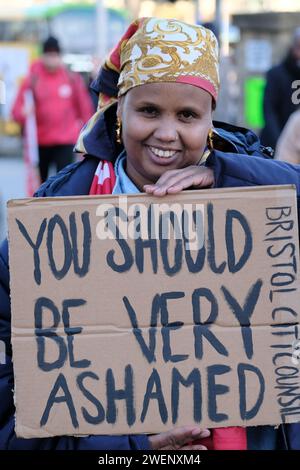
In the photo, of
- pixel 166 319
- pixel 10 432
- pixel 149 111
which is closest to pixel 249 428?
Answer: pixel 166 319

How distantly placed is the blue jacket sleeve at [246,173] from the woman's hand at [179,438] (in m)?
0.56

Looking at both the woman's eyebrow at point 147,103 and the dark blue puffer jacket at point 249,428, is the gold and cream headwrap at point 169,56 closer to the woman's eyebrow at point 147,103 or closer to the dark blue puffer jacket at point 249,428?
the woman's eyebrow at point 147,103

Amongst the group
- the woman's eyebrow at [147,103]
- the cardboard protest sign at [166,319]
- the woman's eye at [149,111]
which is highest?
the woman's eyebrow at [147,103]

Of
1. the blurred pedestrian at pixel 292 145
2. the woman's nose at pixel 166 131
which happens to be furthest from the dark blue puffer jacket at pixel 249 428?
the blurred pedestrian at pixel 292 145

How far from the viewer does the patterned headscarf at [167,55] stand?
2371 mm

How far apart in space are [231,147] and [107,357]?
26.7 inches

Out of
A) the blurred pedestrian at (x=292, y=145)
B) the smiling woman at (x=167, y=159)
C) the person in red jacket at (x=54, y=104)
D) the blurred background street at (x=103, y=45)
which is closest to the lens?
the smiling woman at (x=167, y=159)

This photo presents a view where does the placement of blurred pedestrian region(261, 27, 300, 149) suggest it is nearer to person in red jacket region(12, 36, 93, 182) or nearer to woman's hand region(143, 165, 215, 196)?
person in red jacket region(12, 36, 93, 182)

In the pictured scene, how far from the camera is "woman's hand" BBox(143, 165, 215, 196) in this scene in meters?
2.19

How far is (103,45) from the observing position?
12.4m

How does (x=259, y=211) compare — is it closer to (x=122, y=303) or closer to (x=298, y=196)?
(x=298, y=196)

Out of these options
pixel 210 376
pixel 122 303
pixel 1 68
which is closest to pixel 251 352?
pixel 210 376

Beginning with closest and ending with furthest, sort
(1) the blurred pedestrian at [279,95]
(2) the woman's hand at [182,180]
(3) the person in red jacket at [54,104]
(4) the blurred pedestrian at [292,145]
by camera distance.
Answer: (2) the woman's hand at [182,180], (4) the blurred pedestrian at [292,145], (1) the blurred pedestrian at [279,95], (3) the person in red jacket at [54,104]

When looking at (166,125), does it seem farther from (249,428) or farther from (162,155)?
(249,428)
